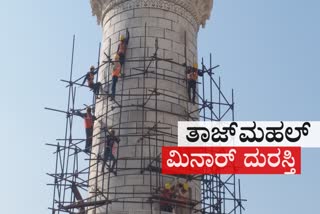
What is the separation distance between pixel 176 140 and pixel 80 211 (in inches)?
184

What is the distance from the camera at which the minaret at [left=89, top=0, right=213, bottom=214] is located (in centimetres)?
2236

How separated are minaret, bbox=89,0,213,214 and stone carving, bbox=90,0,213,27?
0.04 metres

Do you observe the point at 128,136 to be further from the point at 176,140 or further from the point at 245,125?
the point at 245,125

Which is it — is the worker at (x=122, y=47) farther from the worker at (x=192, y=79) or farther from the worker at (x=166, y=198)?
the worker at (x=166, y=198)

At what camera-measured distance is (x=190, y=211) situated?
74.5ft

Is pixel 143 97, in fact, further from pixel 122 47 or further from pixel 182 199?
pixel 182 199

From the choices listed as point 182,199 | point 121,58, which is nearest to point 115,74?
point 121,58

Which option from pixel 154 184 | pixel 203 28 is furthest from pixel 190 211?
pixel 203 28

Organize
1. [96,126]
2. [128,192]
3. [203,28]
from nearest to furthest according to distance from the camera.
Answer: [128,192] → [96,126] → [203,28]

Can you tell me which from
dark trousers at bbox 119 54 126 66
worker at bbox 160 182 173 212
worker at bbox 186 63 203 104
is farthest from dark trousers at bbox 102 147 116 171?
worker at bbox 186 63 203 104

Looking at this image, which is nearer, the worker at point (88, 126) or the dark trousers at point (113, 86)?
the dark trousers at point (113, 86)

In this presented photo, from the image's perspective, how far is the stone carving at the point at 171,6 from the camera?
25.6 metres

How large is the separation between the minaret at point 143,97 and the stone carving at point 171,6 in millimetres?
43

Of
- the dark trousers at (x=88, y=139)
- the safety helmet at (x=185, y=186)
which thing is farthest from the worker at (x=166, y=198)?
the dark trousers at (x=88, y=139)
